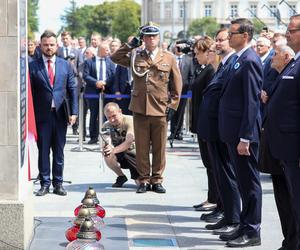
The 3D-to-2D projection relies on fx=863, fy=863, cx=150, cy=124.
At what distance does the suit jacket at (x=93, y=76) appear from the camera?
18.5 metres

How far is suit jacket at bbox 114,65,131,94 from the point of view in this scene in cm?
1822

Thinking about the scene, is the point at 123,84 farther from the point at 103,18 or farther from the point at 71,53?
the point at 103,18

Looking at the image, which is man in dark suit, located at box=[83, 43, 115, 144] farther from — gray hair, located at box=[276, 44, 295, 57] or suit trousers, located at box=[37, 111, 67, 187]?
gray hair, located at box=[276, 44, 295, 57]

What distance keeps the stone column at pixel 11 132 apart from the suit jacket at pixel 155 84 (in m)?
4.11

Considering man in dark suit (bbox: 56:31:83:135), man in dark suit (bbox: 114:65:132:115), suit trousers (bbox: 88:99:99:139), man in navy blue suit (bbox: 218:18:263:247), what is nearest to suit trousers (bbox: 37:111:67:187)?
man in navy blue suit (bbox: 218:18:263:247)

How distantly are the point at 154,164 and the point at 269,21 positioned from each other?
12474 cm

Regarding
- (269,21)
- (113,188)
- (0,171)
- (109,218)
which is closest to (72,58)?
(113,188)

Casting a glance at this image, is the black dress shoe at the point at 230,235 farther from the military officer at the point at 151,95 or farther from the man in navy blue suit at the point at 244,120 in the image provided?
the military officer at the point at 151,95

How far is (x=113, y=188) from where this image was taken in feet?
41.1

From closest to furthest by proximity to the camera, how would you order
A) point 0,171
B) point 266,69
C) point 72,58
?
point 0,171 < point 266,69 < point 72,58

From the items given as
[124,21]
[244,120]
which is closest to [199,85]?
[244,120]

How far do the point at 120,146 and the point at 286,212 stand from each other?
475cm

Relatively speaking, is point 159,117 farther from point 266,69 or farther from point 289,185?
point 289,185

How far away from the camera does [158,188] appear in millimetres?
12148
